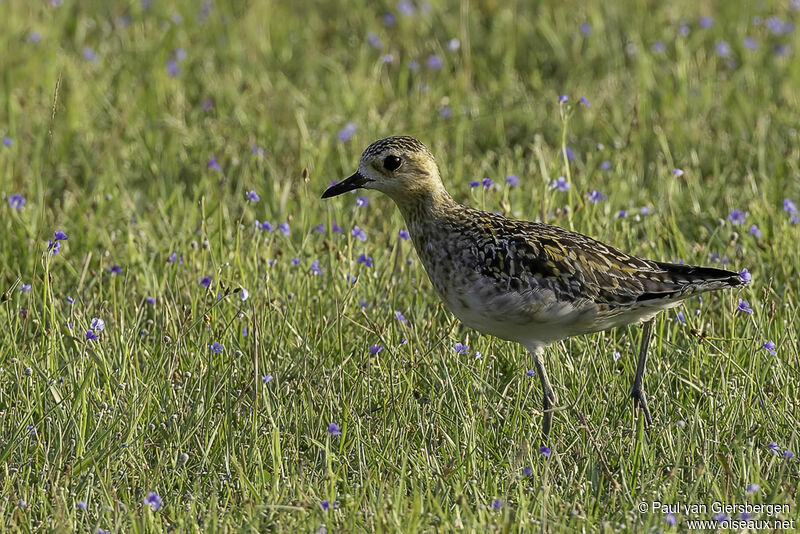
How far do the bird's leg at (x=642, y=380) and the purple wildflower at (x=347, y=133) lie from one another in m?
3.45

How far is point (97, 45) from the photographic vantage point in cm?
1030

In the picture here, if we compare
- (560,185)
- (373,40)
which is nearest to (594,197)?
Answer: (560,185)

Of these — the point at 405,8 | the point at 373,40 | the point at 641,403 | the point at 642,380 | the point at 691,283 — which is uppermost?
the point at 405,8

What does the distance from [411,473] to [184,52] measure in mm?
5806

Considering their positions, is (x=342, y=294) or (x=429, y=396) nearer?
(x=429, y=396)

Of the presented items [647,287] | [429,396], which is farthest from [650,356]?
[429,396]

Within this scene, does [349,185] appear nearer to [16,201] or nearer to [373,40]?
[16,201]

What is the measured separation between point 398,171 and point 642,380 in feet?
4.95

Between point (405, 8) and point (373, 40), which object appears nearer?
point (373, 40)

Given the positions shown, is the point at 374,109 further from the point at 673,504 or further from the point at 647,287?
the point at 673,504

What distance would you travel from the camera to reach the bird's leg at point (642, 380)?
17.2ft

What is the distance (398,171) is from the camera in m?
5.79

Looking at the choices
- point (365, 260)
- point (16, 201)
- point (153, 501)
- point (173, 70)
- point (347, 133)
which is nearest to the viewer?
point (153, 501)

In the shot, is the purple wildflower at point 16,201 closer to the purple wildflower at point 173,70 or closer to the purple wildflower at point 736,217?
the purple wildflower at point 173,70
